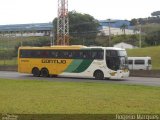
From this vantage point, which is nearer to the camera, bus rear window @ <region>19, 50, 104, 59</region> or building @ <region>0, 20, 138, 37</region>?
bus rear window @ <region>19, 50, 104, 59</region>

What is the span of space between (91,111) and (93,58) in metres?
23.7

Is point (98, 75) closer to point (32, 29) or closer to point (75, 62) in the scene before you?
point (75, 62)

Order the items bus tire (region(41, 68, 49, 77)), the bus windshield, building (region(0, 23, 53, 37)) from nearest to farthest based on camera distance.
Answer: the bus windshield → bus tire (region(41, 68, 49, 77)) → building (region(0, 23, 53, 37))

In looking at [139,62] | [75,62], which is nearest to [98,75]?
[75,62]

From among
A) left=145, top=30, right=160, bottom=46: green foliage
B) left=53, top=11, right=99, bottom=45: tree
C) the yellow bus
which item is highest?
left=53, top=11, right=99, bottom=45: tree

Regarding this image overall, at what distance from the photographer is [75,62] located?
119 feet

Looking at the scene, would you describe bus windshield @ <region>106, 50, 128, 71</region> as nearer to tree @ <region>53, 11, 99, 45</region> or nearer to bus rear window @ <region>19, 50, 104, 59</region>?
bus rear window @ <region>19, 50, 104, 59</region>

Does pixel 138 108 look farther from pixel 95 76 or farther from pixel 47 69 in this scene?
pixel 47 69

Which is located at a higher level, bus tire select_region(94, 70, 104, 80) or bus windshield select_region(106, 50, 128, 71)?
bus windshield select_region(106, 50, 128, 71)

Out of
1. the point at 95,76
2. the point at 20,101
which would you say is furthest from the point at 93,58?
the point at 20,101

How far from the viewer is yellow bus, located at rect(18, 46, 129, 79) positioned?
3431cm

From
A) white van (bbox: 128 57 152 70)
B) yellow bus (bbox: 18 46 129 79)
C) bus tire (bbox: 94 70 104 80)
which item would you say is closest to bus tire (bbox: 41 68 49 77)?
yellow bus (bbox: 18 46 129 79)

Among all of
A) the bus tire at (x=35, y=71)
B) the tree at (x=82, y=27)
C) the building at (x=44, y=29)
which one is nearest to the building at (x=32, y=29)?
the building at (x=44, y=29)

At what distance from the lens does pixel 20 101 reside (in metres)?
13.9
